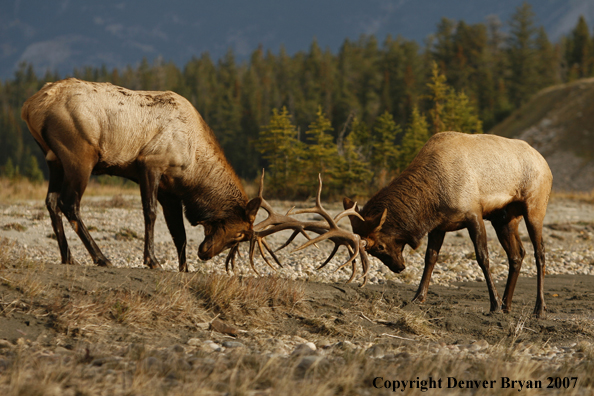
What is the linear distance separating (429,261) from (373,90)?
82792 millimetres

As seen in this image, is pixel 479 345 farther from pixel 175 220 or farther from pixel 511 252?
pixel 175 220

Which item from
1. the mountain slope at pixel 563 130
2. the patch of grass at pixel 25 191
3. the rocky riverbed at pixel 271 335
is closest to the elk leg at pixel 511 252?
the rocky riverbed at pixel 271 335

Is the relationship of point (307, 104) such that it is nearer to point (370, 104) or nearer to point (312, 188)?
point (370, 104)

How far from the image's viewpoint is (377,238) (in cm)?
783

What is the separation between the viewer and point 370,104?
282ft

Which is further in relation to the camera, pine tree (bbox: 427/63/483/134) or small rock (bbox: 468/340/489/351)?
pine tree (bbox: 427/63/483/134)

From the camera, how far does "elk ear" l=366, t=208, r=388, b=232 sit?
7.61m

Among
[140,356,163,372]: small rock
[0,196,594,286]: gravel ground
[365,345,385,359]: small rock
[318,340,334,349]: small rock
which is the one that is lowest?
[0,196,594,286]: gravel ground

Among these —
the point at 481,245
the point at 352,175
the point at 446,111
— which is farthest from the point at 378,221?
the point at 446,111

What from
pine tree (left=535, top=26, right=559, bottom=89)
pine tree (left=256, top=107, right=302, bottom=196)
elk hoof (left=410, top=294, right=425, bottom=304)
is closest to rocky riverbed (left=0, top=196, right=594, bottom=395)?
elk hoof (left=410, top=294, right=425, bottom=304)

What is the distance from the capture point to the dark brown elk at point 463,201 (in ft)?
24.4

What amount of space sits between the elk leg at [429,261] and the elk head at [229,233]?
2.53 m

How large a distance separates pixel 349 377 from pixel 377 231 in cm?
406

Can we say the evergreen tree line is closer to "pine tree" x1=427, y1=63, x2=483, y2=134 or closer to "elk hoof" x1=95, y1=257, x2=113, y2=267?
"pine tree" x1=427, y1=63, x2=483, y2=134
